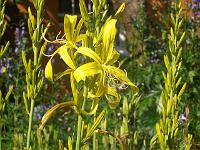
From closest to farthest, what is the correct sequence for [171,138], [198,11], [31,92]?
[31,92] → [171,138] → [198,11]

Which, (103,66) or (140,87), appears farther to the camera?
(140,87)

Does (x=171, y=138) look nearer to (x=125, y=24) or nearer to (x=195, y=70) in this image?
(x=195, y=70)

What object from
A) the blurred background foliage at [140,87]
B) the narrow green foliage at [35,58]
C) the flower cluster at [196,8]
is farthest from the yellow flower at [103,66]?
the flower cluster at [196,8]

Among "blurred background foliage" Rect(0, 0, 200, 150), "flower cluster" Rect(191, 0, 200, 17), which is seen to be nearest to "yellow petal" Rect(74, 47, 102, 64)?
"blurred background foliage" Rect(0, 0, 200, 150)

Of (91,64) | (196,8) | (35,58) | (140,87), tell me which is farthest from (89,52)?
(196,8)

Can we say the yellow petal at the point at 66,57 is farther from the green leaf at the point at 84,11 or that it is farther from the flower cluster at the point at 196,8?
the flower cluster at the point at 196,8

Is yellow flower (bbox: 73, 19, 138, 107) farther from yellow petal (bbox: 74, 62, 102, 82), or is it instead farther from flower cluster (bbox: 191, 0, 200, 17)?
flower cluster (bbox: 191, 0, 200, 17)

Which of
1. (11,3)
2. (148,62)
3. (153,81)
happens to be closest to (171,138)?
(153,81)

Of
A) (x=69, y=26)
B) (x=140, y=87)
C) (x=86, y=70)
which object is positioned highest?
(x=69, y=26)

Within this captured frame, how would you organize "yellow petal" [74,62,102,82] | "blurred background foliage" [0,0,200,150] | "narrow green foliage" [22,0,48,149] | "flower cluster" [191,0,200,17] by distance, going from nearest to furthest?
"yellow petal" [74,62,102,82]
"narrow green foliage" [22,0,48,149]
"blurred background foliage" [0,0,200,150]
"flower cluster" [191,0,200,17]

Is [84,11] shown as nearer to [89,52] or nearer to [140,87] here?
[89,52]

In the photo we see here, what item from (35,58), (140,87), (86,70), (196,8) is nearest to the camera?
(86,70)
